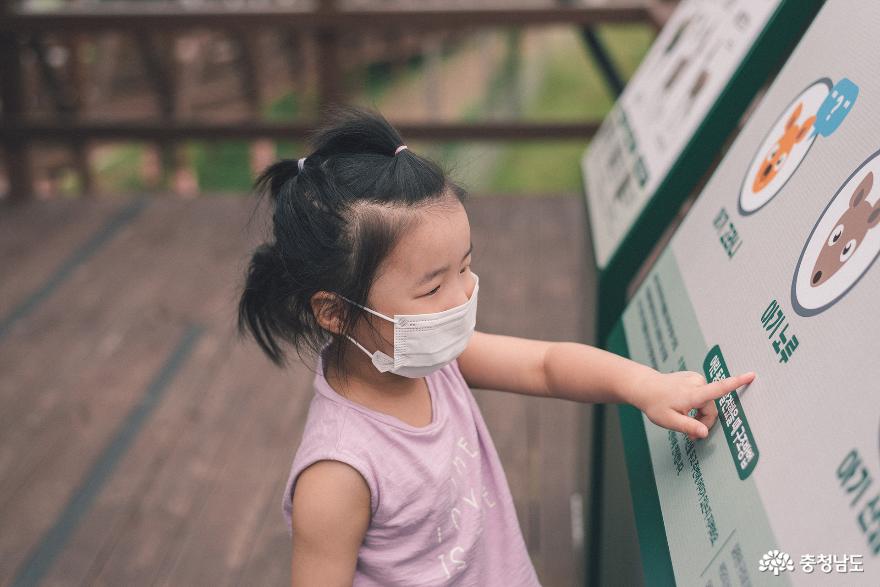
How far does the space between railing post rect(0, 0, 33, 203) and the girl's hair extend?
144 inches

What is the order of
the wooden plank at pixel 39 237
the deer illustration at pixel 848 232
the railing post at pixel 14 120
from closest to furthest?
the deer illustration at pixel 848 232, the wooden plank at pixel 39 237, the railing post at pixel 14 120

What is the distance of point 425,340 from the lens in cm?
110

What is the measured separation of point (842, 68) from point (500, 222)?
312cm

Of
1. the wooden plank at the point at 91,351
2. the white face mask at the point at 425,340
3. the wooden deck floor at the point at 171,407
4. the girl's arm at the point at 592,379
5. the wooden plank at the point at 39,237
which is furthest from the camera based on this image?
the wooden plank at the point at 39,237

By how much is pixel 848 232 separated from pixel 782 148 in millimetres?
268

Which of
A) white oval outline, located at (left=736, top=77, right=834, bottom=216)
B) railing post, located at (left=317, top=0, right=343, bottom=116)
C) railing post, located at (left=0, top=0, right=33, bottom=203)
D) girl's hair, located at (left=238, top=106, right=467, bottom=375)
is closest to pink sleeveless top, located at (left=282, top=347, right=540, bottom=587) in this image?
girl's hair, located at (left=238, top=106, right=467, bottom=375)

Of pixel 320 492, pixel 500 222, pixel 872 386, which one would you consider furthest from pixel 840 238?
pixel 500 222

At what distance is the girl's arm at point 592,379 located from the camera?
989mm

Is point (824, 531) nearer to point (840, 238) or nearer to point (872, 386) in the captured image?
point (872, 386)

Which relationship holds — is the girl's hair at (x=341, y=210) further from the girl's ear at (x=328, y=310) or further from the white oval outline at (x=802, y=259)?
the white oval outline at (x=802, y=259)

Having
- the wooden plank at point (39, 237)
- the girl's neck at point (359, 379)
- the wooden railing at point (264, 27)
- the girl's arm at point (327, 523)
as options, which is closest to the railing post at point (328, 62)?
the wooden railing at point (264, 27)

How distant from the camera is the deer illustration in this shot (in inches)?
33.6

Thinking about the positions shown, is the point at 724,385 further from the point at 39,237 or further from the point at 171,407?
the point at 39,237

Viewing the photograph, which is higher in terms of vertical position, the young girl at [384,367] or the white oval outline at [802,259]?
the white oval outline at [802,259]
